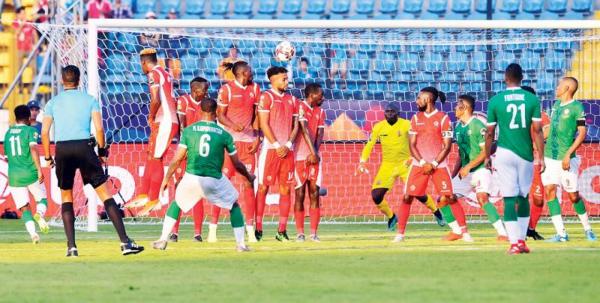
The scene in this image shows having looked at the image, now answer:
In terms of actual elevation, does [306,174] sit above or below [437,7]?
below

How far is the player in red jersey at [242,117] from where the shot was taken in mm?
17516

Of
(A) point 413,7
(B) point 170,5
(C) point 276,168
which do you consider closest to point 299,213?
(C) point 276,168

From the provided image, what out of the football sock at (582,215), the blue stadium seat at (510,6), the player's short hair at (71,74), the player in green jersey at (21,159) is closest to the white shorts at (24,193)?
the player in green jersey at (21,159)

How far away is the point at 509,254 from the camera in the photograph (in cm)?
1380

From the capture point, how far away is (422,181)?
57.2 ft

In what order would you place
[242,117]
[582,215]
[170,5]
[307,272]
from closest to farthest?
[307,272] < [582,215] < [242,117] < [170,5]

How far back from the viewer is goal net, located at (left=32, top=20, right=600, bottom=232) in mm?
23234

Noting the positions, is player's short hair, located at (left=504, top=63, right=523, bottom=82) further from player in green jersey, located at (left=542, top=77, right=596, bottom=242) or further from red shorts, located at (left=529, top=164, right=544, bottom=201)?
red shorts, located at (left=529, top=164, right=544, bottom=201)

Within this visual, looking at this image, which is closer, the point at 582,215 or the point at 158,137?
the point at 582,215

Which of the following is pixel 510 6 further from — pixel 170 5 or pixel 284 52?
pixel 284 52

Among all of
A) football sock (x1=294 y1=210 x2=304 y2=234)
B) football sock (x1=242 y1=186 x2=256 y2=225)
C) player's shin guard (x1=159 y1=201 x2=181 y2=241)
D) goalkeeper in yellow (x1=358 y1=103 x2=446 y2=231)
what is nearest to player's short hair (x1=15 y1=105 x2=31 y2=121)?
football sock (x1=242 y1=186 x2=256 y2=225)

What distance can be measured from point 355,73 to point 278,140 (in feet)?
34.0

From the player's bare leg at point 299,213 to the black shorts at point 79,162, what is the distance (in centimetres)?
402

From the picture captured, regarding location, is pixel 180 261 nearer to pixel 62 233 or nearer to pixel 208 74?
pixel 62 233
